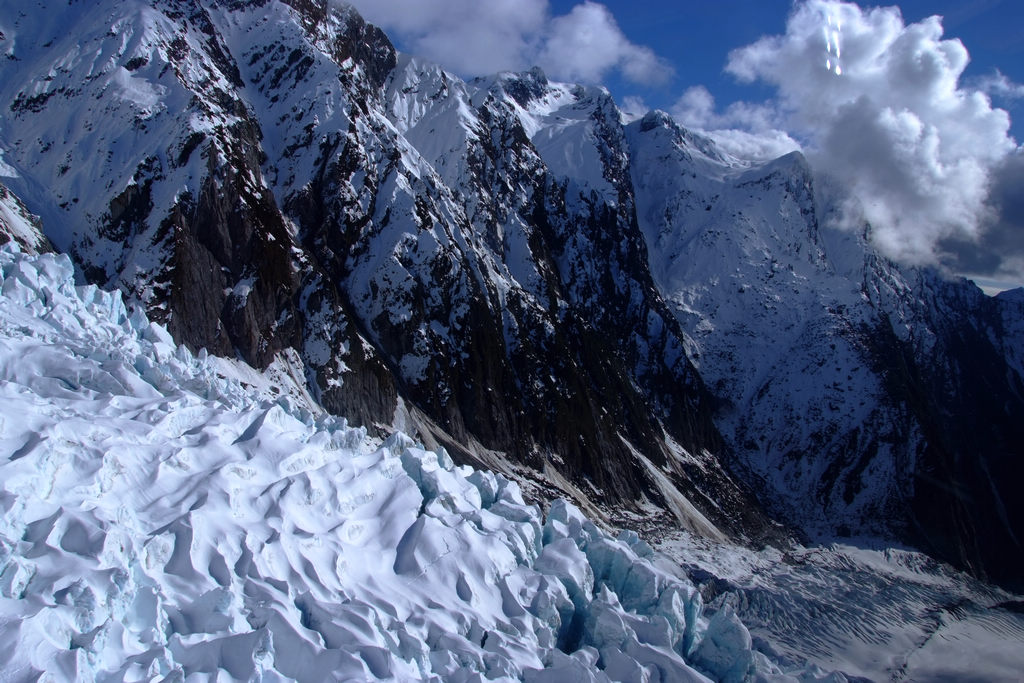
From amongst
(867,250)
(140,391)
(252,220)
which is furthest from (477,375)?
(867,250)

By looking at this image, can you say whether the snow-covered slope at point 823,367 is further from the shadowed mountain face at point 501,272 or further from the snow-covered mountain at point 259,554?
the snow-covered mountain at point 259,554

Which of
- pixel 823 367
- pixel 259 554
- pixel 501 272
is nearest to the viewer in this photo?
pixel 259 554

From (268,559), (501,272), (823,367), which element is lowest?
(268,559)

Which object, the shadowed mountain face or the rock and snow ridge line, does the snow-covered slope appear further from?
the rock and snow ridge line

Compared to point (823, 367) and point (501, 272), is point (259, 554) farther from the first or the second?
point (823, 367)

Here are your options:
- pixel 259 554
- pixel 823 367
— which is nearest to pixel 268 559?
pixel 259 554

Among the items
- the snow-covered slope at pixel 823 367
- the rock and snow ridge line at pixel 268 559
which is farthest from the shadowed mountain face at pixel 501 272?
the rock and snow ridge line at pixel 268 559

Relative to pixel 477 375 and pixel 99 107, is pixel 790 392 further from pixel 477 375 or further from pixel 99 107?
pixel 99 107

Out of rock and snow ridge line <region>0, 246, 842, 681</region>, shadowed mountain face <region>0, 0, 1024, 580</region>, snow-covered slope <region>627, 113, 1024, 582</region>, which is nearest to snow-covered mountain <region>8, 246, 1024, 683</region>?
rock and snow ridge line <region>0, 246, 842, 681</region>
